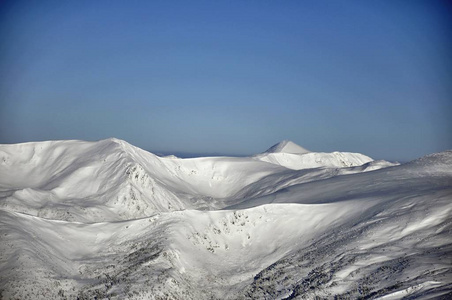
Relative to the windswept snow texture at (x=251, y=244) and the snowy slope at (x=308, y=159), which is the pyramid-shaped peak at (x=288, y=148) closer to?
the snowy slope at (x=308, y=159)

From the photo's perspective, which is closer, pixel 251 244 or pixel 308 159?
pixel 251 244

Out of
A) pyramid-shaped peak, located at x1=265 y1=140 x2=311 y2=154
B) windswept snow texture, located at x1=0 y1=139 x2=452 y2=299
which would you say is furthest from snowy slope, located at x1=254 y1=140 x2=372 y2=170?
windswept snow texture, located at x1=0 y1=139 x2=452 y2=299

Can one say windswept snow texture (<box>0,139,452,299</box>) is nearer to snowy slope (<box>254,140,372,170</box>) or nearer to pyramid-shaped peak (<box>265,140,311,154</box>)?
snowy slope (<box>254,140,372,170</box>)

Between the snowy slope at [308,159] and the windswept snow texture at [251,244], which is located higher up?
the windswept snow texture at [251,244]

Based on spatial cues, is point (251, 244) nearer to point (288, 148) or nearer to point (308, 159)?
point (308, 159)

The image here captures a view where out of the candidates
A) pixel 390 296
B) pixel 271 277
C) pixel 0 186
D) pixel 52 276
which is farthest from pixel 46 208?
pixel 390 296

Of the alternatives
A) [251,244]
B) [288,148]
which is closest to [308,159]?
[288,148]

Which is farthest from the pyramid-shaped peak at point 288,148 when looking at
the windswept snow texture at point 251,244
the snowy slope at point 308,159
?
the windswept snow texture at point 251,244

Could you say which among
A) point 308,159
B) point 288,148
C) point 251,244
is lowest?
point 288,148

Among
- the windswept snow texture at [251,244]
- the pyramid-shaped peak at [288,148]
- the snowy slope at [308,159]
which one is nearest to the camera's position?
the windswept snow texture at [251,244]
